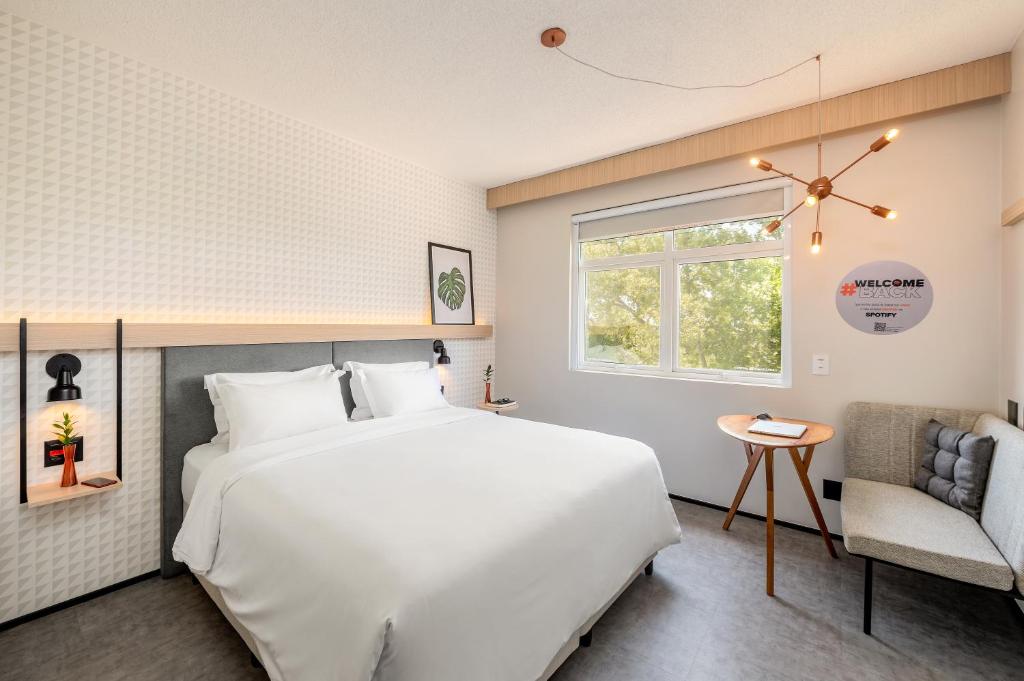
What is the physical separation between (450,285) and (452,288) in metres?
0.03

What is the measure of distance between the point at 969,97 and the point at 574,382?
9.67 ft

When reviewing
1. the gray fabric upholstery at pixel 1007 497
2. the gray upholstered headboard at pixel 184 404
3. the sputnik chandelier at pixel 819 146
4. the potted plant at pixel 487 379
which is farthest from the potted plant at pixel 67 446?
the gray fabric upholstery at pixel 1007 497

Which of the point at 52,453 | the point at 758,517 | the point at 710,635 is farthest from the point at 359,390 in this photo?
the point at 758,517

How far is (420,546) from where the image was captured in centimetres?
133

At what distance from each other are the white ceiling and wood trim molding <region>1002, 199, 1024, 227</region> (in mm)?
795

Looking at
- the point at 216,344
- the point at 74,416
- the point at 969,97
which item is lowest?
the point at 74,416

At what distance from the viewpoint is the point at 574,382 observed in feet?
13.1

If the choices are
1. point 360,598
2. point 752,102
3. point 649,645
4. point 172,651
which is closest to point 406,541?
point 360,598

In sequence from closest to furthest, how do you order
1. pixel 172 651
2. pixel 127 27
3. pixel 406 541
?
pixel 406 541 < pixel 172 651 < pixel 127 27

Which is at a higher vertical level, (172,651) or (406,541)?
(406,541)

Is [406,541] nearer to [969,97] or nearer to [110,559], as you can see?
[110,559]

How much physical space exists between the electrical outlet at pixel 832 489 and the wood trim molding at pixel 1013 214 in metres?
1.64

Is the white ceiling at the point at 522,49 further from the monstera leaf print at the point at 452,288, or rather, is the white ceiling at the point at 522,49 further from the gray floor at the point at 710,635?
the gray floor at the point at 710,635

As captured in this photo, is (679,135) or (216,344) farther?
(679,135)
